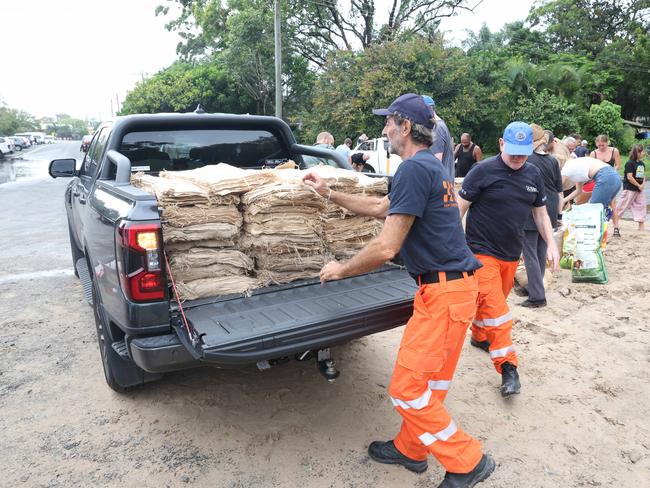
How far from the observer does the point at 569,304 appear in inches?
208

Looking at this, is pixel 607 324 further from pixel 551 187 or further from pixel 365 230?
pixel 365 230

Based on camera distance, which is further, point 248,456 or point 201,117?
point 201,117

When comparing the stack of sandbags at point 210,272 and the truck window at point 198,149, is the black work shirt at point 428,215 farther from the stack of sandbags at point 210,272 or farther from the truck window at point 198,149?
the truck window at point 198,149

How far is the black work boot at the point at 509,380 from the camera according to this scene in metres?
3.42

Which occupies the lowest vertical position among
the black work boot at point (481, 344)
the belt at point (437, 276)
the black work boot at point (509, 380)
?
the black work boot at point (481, 344)

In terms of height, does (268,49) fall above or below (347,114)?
above

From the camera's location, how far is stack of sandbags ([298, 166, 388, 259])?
332cm

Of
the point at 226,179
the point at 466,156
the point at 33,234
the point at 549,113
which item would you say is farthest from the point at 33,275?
the point at 549,113

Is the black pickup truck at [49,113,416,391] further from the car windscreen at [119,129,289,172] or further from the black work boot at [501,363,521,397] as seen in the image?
the black work boot at [501,363,521,397]

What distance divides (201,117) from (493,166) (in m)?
2.35

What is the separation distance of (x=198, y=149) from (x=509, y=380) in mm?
3027

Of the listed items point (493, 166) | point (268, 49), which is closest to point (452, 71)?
point (268, 49)

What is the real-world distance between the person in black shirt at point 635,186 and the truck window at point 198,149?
7.10m

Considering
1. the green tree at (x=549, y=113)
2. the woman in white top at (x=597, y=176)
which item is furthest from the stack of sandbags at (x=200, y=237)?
the green tree at (x=549, y=113)
